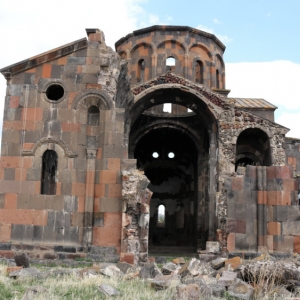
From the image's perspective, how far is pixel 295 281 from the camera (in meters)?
6.42

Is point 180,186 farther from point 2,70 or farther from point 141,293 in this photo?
point 141,293

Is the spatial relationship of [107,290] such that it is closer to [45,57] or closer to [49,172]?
[49,172]

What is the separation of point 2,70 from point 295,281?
26.8 feet

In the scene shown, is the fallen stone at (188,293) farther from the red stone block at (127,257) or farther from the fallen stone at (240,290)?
the red stone block at (127,257)

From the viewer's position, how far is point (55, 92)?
11.4 metres

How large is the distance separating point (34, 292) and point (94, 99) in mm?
6022

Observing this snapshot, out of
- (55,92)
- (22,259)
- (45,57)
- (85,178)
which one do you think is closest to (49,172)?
(85,178)

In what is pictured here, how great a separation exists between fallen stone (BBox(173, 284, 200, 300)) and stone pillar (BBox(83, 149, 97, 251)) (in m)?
5.08

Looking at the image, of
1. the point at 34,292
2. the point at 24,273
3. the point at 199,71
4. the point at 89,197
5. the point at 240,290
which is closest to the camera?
the point at 34,292

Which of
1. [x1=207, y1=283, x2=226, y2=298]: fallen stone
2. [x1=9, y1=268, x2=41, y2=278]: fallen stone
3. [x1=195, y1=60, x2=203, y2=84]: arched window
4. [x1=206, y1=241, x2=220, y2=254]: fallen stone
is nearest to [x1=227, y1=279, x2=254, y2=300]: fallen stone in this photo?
[x1=207, y1=283, x2=226, y2=298]: fallen stone

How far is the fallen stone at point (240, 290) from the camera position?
573 cm

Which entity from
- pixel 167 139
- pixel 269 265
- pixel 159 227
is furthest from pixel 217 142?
pixel 269 265

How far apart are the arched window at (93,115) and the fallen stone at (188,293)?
6.09 meters

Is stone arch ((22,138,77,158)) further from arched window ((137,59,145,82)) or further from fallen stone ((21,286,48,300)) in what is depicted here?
arched window ((137,59,145,82))
